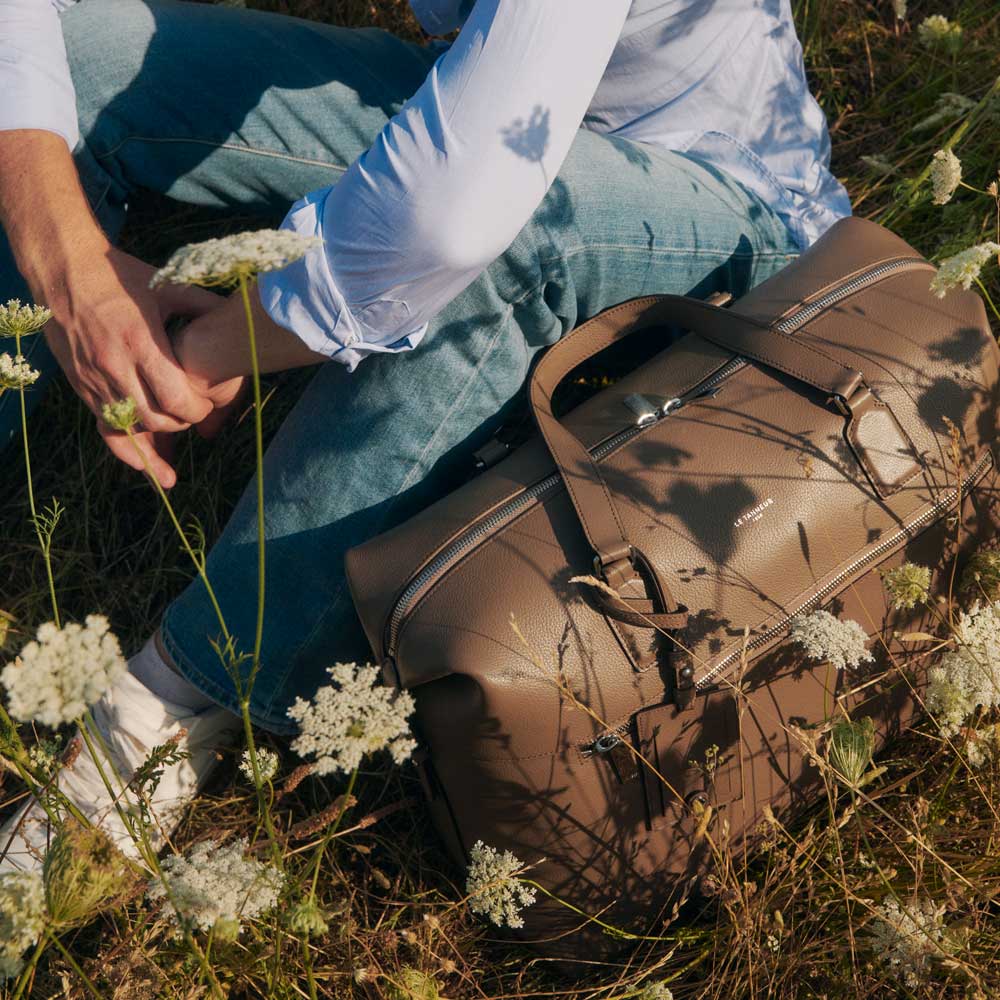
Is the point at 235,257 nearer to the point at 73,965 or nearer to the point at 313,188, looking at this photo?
the point at 73,965

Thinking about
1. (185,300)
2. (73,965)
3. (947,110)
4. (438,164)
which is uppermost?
(438,164)

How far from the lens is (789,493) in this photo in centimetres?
142

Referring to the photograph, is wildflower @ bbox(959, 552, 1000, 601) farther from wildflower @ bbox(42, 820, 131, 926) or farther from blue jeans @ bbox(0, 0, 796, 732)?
wildflower @ bbox(42, 820, 131, 926)

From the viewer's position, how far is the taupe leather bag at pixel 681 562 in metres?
1.37

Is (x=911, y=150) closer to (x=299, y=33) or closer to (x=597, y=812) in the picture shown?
(x=299, y=33)

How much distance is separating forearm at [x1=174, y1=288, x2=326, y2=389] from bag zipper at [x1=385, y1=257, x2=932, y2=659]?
1.15 ft

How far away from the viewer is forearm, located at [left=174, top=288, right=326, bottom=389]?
4.67 ft

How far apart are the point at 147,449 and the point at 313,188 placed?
58 centimetres

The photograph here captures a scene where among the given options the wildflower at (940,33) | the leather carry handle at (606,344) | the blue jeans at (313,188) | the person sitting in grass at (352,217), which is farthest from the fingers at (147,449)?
the wildflower at (940,33)

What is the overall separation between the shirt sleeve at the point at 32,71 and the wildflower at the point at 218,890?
1201 millimetres

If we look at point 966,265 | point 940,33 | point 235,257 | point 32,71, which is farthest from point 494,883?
point 940,33

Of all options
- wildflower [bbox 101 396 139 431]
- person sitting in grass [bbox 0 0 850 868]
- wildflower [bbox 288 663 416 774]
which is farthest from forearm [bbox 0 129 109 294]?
wildflower [bbox 288 663 416 774]

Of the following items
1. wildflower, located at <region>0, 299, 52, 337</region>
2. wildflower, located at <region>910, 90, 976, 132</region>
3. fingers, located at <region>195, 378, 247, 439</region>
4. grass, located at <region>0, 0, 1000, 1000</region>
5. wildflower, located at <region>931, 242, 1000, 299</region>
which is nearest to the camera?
wildflower, located at <region>0, 299, 52, 337</region>

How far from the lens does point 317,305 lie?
4.25 ft
